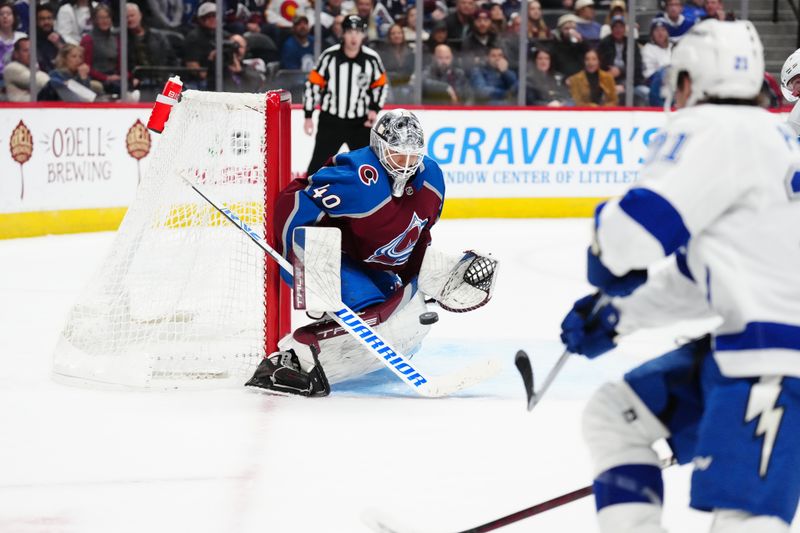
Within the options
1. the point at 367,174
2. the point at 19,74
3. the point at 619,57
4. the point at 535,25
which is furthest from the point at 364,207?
the point at 619,57

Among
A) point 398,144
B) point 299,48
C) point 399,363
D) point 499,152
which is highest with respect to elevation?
point 398,144

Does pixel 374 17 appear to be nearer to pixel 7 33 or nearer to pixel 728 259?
pixel 7 33

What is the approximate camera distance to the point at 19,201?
6973mm

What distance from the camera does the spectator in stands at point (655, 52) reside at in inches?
360

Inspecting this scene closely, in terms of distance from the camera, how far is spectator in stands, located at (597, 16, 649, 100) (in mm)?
9117

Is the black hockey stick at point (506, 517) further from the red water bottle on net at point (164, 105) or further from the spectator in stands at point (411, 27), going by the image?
the spectator in stands at point (411, 27)

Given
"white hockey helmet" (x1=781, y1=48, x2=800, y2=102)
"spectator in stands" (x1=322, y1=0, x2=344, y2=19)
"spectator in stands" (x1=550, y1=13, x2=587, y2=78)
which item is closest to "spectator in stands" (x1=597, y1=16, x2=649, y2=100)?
"spectator in stands" (x1=550, y1=13, x2=587, y2=78)

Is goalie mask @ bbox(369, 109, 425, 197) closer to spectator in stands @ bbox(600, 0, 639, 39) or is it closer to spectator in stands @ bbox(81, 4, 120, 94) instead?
spectator in stands @ bbox(81, 4, 120, 94)

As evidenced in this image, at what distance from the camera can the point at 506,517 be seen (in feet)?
6.76

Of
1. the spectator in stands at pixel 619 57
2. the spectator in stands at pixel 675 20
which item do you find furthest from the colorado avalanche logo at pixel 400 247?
the spectator in stands at pixel 675 20

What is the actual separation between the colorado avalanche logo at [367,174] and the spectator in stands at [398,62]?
17.0 ft

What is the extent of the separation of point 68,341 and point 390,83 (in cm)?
513

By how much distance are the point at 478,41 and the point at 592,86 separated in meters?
0.88

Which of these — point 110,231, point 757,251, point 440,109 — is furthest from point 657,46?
point 757,251
